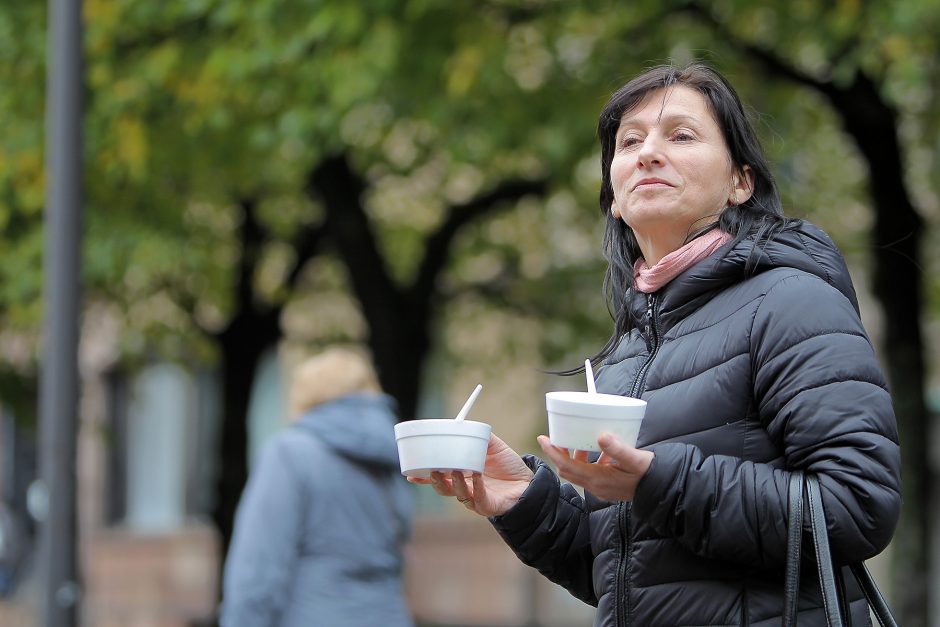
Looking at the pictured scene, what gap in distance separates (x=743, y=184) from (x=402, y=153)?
962 cm

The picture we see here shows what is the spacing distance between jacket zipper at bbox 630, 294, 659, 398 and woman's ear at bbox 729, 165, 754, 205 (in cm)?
22

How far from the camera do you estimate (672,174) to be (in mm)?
2596

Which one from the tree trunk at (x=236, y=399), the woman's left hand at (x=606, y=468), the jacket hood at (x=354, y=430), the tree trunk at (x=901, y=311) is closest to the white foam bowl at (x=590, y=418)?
the woman's left hand at (x=606, y=468)

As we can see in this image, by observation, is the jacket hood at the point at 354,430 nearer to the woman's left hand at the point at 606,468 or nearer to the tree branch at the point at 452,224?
the woman's left hand at the point at 606,468

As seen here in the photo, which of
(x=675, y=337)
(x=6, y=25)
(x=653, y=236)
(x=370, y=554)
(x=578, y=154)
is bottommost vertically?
(x=370, y=554)

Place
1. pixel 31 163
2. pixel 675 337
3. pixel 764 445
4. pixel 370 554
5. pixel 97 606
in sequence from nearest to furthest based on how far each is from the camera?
pixel 764 445, pixel 675 337, pixel 370 554, pixel 31 163, pixel 97 606

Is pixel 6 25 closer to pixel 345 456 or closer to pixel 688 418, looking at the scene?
pixel 345 456

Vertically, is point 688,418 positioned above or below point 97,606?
above

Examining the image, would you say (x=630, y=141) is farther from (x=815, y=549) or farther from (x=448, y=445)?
(x=815, y=549)

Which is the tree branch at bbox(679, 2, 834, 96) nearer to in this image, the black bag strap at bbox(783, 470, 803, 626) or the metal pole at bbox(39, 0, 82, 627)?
the metal pole at bbox(39, 0, 82, 627)

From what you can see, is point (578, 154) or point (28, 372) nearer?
point (578, 154)

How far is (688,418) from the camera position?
8.06ft

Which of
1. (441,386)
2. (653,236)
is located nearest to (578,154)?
(653,236)

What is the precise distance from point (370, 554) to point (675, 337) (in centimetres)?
345
